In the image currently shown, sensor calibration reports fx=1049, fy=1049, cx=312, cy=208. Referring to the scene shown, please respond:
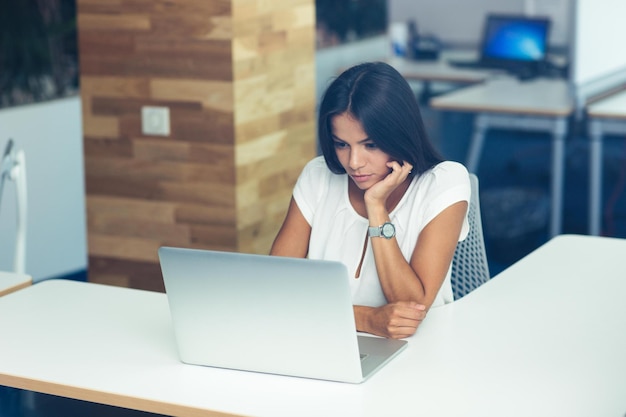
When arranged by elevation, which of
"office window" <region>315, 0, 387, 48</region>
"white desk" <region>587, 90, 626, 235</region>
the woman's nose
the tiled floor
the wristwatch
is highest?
"office window" <region>315, 0, 387, 48</region>

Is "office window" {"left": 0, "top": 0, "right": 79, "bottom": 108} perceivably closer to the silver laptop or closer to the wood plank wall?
the wood plank wall

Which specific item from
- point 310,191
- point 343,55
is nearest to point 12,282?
point 310,191

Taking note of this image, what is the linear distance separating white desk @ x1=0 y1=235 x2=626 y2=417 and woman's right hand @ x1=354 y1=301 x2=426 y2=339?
4 centimetres

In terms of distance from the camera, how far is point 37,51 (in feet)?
15.9

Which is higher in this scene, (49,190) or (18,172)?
(18,172)

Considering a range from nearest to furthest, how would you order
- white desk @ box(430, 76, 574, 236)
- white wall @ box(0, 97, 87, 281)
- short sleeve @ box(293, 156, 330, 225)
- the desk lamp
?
short sleeve @ box(293, 156, 330, 225), the desk lamp, white wall @ box(0, 97, 87, 281), white desk @ box(430, 76, 574, 236)

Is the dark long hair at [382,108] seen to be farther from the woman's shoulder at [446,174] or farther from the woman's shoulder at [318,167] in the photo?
the woman's shoulder at [318,167]

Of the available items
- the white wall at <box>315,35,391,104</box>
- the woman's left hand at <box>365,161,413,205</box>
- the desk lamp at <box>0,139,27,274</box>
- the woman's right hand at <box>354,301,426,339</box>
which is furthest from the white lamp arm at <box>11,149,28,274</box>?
the white wall at <box>315,35,391,104</box>

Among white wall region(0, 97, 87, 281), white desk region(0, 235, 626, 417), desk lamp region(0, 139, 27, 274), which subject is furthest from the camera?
white wall region(0, 97, 87, 281)

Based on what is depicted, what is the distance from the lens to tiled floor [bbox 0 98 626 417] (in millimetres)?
5180

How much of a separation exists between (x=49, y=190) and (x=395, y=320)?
Result: 306 cm

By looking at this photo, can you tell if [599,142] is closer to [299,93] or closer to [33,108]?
[299,93]

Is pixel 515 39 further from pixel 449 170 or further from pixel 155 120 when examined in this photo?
pixel 449 170

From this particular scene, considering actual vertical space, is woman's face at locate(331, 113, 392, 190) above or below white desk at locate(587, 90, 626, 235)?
above
